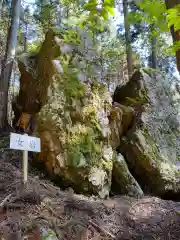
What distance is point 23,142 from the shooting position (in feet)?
11.7

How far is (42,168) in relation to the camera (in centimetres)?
488

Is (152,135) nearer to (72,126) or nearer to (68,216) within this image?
(72,126)

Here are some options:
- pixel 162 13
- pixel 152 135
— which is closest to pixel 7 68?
pixel 152 135

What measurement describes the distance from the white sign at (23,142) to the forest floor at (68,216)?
56 centimetres

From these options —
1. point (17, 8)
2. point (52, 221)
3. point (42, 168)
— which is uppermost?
point (17, 8)

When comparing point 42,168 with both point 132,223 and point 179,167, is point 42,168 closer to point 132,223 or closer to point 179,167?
point 132,223

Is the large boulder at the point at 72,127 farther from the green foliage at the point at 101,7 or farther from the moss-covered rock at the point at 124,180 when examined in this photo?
the green foliage at the point at 101,7

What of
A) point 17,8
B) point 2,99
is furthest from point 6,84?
point 17,8

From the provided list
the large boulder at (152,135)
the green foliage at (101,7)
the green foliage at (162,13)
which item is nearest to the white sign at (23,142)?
the green foliage at (101,7)

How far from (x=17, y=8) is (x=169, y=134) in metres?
5.42

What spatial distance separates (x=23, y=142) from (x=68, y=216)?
116 cm

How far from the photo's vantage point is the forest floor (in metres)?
3.01

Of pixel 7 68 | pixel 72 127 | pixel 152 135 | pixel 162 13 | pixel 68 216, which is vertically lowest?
pixel 68 216

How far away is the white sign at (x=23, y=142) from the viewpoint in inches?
134
